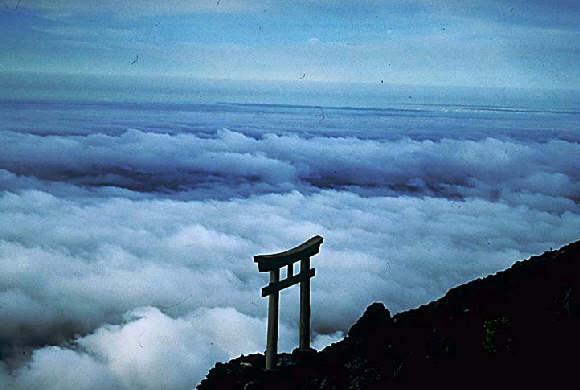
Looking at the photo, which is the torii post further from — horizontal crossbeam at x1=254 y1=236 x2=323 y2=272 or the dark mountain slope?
the dark mountain slope

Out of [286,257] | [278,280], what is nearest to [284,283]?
[278,280]

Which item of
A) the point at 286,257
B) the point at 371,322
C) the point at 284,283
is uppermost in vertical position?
the point at 286,257

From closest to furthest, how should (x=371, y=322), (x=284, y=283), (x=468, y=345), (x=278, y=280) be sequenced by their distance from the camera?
(x=468, y=345) → (x=278, y=280) → (x=284, y=283) → (x=371, y=322)

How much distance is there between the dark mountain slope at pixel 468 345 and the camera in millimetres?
11570

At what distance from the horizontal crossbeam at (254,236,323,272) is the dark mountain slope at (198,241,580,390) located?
6.06ft

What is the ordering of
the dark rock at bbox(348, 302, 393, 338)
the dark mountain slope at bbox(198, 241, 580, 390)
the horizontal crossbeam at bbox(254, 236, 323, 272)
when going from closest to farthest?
the dark mountain slope at bbox(198, 241, 580, 390) → the horizontal crossbeam at bbox(254, 236, 323, 272) → the dark rock at bbox(348, 302, 393, 338)

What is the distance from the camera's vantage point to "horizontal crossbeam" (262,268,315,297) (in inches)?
576

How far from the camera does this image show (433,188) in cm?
17012

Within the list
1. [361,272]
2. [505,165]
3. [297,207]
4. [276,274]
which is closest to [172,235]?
→ [297,207]

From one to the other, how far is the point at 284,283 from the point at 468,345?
13.6ft

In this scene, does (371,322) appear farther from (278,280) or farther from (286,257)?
(286,257)

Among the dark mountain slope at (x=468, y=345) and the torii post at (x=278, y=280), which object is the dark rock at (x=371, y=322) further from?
the torii post at (x=278, y=280)

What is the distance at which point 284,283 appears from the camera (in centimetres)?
1509

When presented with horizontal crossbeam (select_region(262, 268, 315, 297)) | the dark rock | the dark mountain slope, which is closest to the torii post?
horizontal crossbeam (select_region(262, 268, 315, 297))
